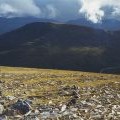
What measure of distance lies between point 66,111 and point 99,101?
16.2 feet

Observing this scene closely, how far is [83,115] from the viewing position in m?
22.2

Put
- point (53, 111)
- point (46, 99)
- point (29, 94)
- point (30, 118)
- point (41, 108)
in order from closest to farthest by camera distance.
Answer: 1. point (30, 118)
2. point (53, 111)
3. point (41, 108)
4. point (46, 99)
5. point (29, 94)

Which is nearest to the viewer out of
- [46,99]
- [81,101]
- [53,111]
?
[53,111]

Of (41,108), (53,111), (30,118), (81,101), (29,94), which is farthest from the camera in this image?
(29,94)

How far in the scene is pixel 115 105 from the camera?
2572 centimetres

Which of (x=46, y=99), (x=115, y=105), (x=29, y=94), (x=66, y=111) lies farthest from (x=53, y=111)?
(x=29, y=94)

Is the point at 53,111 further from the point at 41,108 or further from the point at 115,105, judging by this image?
the point at 115,105

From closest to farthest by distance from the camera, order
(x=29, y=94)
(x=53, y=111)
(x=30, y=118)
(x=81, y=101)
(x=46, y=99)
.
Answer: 1. (x=30, y=118)
2. (x=53, y=111)
3. (x=81, y=101)
4. (x=46, y=99)
5. (x=29, y=94)

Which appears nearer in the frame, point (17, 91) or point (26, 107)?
point (26, 107)

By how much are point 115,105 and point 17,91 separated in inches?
440

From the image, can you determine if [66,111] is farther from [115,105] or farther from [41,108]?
[115,105]

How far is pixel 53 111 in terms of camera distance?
23.3 metres

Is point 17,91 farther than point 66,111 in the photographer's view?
Yes

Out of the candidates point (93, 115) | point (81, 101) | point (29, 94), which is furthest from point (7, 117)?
point (29, 94)
